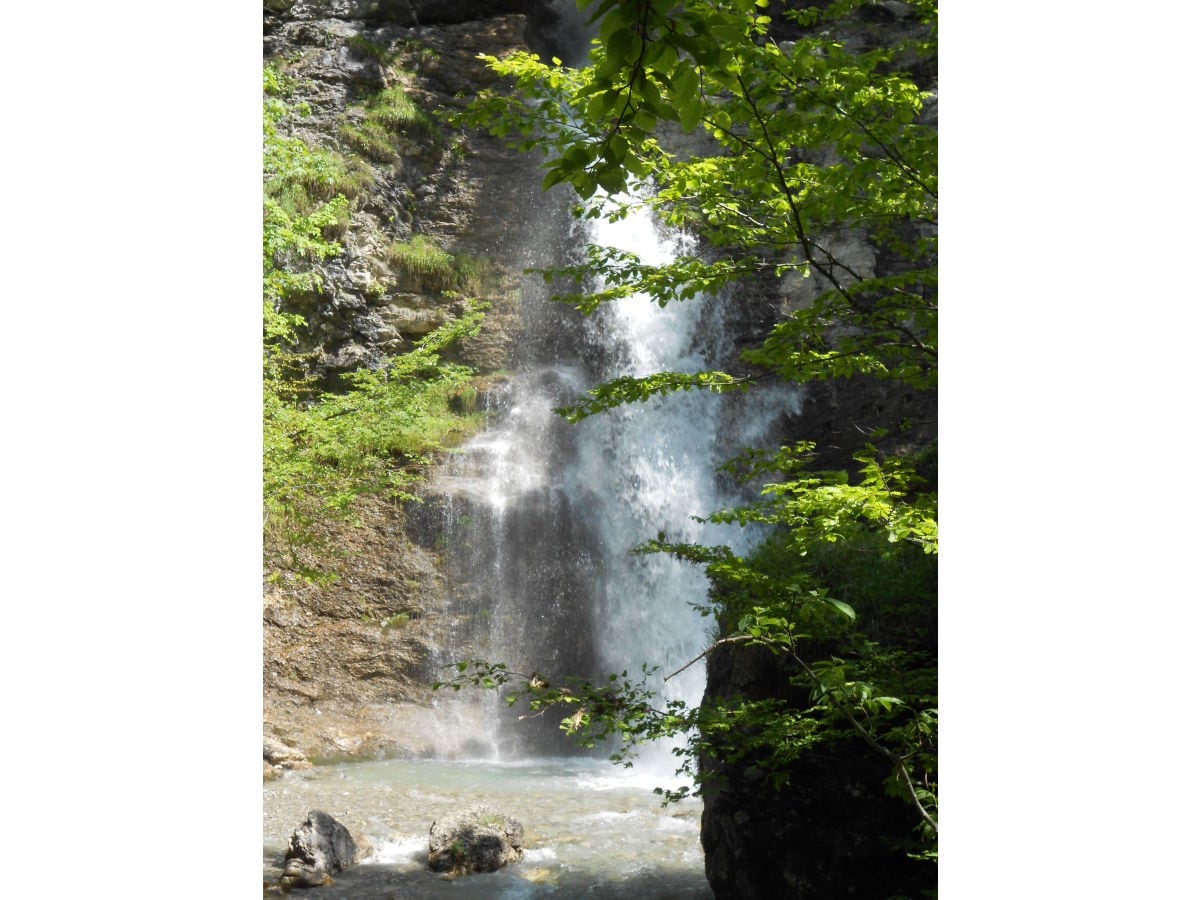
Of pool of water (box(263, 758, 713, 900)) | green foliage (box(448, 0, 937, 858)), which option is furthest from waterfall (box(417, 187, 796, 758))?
green foliage (box(448, 0, 937, 858))

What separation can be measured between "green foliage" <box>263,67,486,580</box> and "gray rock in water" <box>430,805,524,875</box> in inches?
82.5

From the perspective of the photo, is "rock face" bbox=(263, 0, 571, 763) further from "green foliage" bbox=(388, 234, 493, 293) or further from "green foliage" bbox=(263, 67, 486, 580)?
"green foliage" bbox=(263, 67, 486, 580)

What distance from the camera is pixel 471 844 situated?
4.57m

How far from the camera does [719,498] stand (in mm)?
7918

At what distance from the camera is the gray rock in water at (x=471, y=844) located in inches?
179

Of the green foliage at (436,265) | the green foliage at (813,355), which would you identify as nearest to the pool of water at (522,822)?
the green foliage at (813,355)

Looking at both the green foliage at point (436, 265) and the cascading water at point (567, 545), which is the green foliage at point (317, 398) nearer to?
the green foliage at point (436, 265)

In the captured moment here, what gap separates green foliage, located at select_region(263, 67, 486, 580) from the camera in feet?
17.8

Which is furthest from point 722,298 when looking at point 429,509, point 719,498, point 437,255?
point 429,509

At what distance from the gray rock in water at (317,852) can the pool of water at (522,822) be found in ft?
0.22
